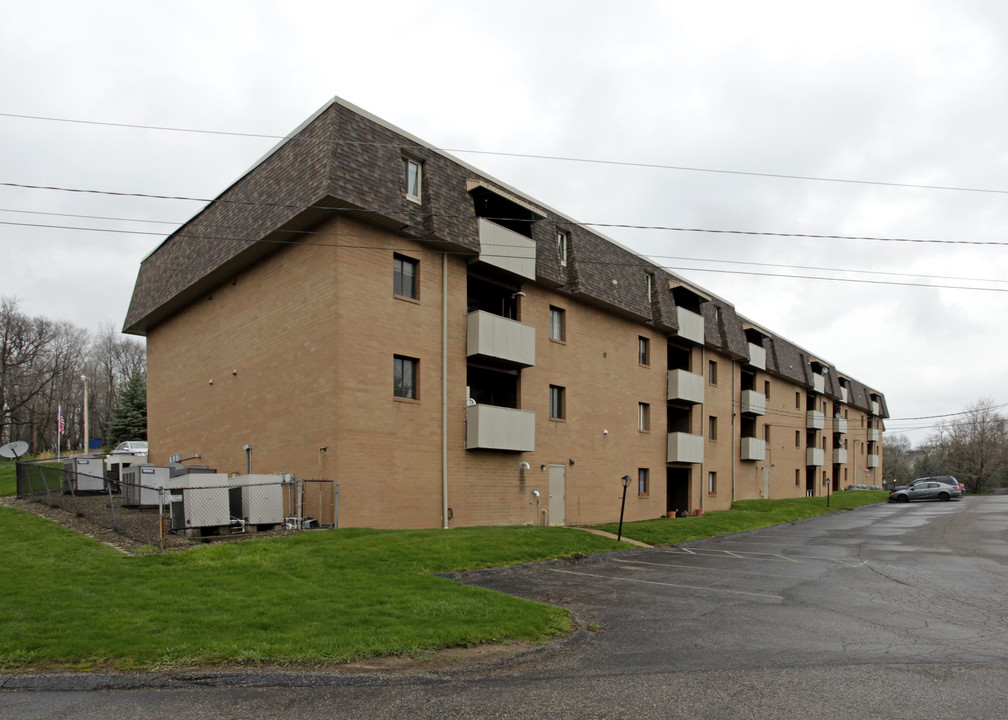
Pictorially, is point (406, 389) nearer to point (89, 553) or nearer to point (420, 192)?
point (420, 192)

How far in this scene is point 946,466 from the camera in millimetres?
97938

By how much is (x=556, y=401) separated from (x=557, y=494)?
127 inches

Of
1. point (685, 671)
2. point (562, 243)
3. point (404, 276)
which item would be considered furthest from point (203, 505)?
point (562, 243)

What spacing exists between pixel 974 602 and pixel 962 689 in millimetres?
6379

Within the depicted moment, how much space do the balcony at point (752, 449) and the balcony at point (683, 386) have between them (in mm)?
9041

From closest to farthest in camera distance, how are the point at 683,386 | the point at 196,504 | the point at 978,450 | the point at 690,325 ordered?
the point at 196,504 < the point at 683,386 < the point at 690,325 < the point at 978,450

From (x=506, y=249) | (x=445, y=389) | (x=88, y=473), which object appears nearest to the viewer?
(x=445, y=389)

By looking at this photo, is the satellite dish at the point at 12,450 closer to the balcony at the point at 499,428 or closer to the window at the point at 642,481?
the balcony at the point at 499,428

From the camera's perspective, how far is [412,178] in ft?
63.5

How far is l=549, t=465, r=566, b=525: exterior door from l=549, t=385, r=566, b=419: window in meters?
1.82

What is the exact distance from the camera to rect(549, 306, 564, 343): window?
81.5 feet

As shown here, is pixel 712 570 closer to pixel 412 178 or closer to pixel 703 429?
pixel 412 178

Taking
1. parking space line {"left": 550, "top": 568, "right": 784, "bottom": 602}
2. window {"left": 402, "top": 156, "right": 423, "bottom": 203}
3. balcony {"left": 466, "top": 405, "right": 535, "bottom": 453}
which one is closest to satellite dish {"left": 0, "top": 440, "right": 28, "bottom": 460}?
balcony {"left": 466, "top": 405, "right": 535, "bottom": 453}

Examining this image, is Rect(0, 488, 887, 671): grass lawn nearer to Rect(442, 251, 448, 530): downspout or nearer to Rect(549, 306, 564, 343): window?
Rect(442, 251, 448, 530): downspout
